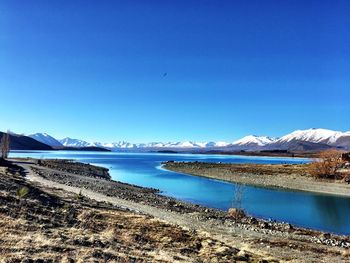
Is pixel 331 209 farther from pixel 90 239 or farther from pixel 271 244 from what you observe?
pixel 90 239

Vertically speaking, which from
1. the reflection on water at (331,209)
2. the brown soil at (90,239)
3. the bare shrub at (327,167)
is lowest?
the reflection on water at (331,209)

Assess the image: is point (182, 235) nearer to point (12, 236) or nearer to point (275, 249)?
point (275, 249)

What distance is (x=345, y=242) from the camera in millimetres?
29000

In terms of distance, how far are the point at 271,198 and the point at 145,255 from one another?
50340 millimetres

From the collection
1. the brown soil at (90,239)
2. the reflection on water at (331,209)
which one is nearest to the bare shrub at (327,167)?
the reflection on water at (331,209)

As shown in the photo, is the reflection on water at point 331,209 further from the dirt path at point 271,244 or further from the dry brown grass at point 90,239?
the dry brown grass at point 90,239

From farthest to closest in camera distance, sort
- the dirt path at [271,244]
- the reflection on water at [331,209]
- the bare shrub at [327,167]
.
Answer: the bare shrub at [327,167], the reflection on water at [331,209], the dirt path at [271,244]

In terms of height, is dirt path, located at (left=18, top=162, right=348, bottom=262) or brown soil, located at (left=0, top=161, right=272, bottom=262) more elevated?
brown soil, located at (left=0, top=161, right=272, bottom=262)

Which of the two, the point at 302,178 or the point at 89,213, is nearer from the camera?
the point at 89,213

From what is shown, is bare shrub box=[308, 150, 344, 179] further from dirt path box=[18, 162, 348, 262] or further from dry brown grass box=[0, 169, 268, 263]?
dry brown grass box=[0, 169, 268, 263]

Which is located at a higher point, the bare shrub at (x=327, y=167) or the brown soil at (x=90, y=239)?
the bare shrub at (x=327, y=167)

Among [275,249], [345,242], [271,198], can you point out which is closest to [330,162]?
[271,198]

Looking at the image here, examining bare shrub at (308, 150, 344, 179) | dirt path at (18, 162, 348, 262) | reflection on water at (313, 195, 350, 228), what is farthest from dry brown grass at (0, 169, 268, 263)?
bare shrub at (308, 150, 344, 179)

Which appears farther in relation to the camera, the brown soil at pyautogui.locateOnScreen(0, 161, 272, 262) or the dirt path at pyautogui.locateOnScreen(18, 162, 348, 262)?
the dirt path at pyautogui.locateOnScreen(18, 162, 348, 262)
